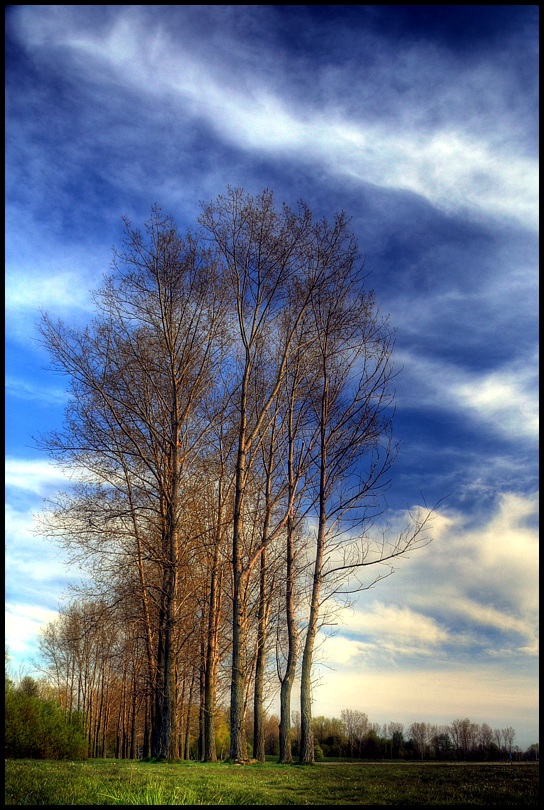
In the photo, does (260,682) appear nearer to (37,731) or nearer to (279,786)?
(279,786)

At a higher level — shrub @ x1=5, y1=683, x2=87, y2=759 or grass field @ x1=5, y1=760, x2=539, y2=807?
grass field @ x1=5, y1=760, x2=539, y2=807

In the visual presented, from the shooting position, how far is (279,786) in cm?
953

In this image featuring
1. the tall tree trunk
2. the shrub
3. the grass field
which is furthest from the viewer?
the shrub

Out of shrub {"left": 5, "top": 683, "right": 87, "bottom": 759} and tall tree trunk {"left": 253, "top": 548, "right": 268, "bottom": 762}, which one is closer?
tall tree trunk {"left": 253, "top": 548, "right": 268, "bottom": 762}

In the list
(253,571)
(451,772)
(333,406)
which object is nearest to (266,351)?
(333,406)

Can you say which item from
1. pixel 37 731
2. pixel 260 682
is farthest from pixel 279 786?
pixel 37 731

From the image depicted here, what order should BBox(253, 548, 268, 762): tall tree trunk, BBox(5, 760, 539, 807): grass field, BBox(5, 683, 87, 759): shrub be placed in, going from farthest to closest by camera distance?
BBox(5, 683, 87, 759): shrub → BBox(253, 548, 268, 762): tall tree trunk → BBox(5, 760, 539, 807): grass field

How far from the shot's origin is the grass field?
25.9 ft

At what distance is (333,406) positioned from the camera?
1617 cm

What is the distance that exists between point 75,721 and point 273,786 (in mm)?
22196

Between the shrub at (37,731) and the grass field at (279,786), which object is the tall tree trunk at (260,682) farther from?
the shrub at (37,731)

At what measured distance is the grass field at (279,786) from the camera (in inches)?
311

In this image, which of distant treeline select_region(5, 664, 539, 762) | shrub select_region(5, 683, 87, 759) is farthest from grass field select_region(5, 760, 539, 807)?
shrub select_region(5, 683, 87, 759)

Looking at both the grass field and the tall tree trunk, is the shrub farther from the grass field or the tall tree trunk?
the grass field
